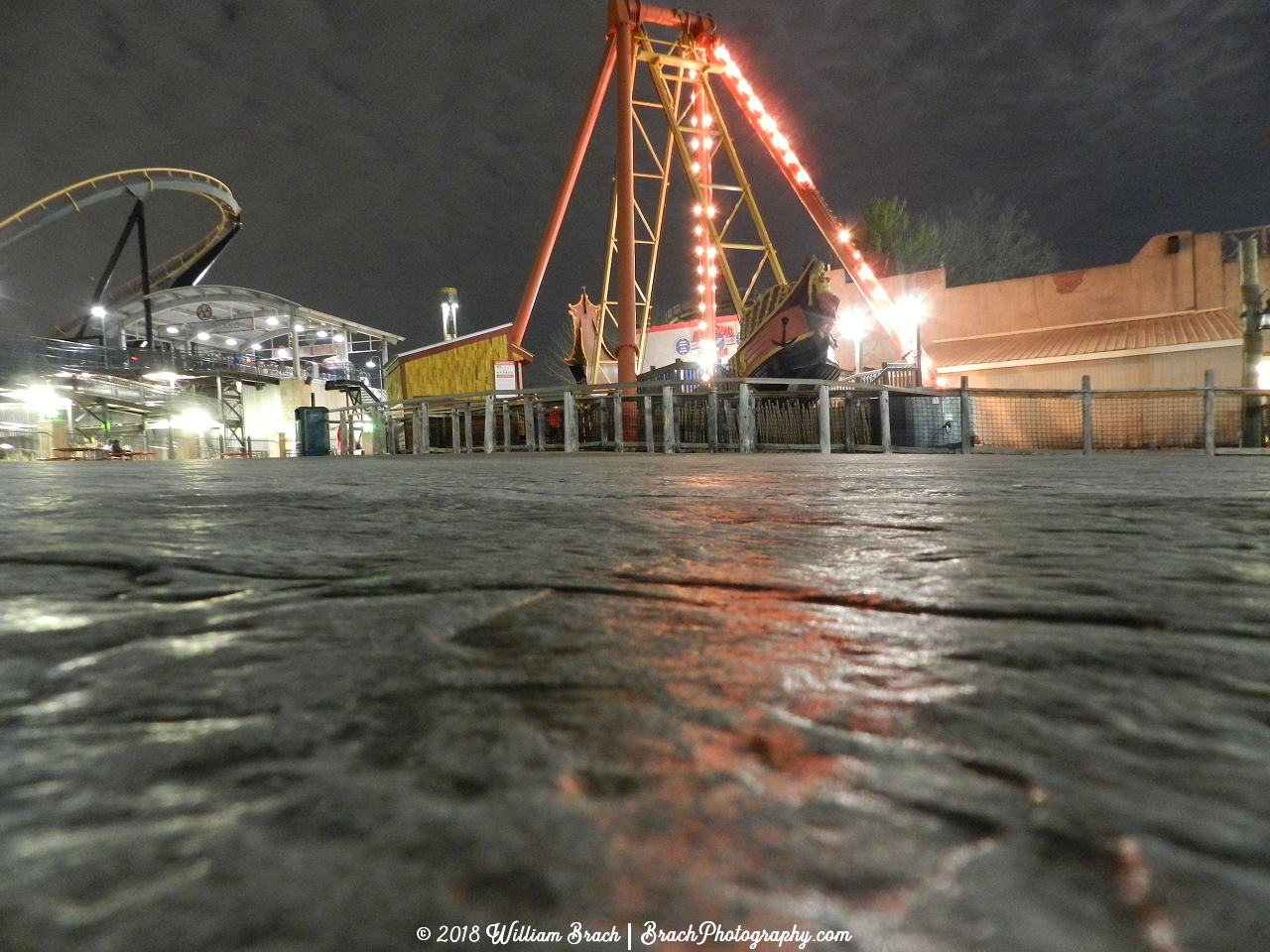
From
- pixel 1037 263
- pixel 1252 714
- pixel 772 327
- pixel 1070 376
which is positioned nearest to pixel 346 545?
pixel 1252 714

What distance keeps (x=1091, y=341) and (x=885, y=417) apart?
10.4 m

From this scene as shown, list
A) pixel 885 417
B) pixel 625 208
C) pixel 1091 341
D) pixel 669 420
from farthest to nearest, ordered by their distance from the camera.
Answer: pixel 1091 341, pixel 625 208, pixel 669 420, pixel 885 417

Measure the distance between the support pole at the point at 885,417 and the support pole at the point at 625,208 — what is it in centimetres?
647

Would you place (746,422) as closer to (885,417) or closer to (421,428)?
(885,417)

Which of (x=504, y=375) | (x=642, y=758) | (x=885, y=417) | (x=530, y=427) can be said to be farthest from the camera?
(x=504, y=375)

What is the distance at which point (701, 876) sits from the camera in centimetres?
29

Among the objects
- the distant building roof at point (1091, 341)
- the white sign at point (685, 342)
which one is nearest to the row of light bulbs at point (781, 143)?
the distant building roof at point (1091, 341)

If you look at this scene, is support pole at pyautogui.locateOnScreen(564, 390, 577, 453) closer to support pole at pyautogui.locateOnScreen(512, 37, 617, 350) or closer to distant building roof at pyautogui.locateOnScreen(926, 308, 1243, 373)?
support pole at pyautogui.locateOnScreen(512, 37, 617, 350)

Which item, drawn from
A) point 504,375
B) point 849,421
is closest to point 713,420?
point 849,421

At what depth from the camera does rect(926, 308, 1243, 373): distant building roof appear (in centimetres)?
1564

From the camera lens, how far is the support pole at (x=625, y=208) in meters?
15.8

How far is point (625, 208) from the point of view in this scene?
16.0m

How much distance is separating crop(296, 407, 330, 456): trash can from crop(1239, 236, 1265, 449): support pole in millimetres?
17786

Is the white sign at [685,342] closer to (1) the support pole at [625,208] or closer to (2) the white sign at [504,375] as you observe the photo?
(1) the support pole at [625,208]
